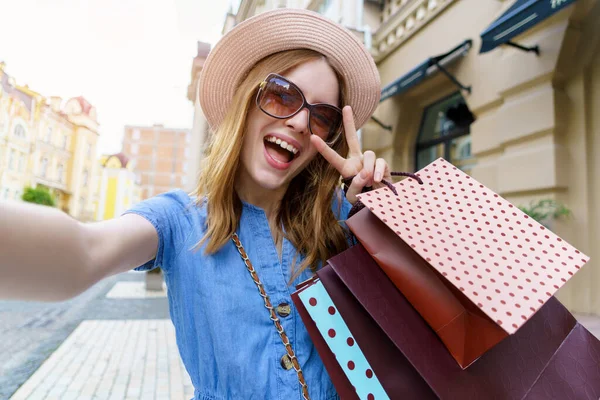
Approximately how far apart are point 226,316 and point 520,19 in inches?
131

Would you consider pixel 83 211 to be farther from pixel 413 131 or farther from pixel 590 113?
pixel 590 113

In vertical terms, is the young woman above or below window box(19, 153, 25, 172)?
below

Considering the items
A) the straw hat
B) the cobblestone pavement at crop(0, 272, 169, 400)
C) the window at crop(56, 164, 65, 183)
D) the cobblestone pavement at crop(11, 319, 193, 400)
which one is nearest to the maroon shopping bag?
the straw hat

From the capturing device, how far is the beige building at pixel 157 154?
183 ft

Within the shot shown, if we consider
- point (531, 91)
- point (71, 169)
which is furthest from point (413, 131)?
point (71, 169)

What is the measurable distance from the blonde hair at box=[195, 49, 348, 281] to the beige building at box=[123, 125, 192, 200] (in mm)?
55429

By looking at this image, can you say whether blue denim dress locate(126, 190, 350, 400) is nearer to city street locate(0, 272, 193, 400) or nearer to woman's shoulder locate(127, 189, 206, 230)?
woman's shoulder locate(127, 189, 206, 230)

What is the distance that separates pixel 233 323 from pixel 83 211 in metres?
9.01

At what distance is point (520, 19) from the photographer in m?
2.92

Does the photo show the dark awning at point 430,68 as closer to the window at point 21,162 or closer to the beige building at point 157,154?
the window at point 21,162

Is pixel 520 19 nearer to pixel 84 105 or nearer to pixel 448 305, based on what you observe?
pixel 448 305

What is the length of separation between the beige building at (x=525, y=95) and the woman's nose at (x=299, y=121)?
272 cm

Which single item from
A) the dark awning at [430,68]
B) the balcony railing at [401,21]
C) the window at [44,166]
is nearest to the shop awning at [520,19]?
the dark awning at [430,68]

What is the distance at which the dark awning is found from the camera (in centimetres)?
418
